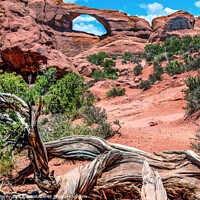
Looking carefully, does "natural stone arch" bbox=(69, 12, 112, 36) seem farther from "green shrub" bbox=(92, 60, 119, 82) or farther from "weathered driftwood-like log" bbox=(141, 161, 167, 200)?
"weathered driftwood-like log" bbox=(141, 161, 167, 200)

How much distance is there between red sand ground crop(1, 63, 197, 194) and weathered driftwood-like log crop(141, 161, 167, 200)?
5.49ft

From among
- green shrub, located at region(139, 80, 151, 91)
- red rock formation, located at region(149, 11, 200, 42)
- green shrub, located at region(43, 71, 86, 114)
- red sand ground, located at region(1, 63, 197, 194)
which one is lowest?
red sand ground, located at region(1, 63, 197, 194)

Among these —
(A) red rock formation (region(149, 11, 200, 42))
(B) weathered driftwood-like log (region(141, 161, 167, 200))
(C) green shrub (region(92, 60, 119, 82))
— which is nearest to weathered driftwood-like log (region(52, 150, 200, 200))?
(B) weathered driftwood-like log (region(141, 161, 167, 200))

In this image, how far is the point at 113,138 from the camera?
18.2 ft

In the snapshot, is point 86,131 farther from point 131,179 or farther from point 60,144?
point 131,179

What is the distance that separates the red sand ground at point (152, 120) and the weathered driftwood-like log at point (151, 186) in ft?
5.49

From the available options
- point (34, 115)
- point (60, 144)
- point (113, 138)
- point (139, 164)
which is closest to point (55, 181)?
point (60, 144)

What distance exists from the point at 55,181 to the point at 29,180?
1076 mm

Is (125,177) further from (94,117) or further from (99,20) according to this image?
(99,20)

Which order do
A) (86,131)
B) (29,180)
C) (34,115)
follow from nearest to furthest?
(34,115) → (29,180) → (86,131)

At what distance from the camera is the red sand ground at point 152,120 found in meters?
4.20

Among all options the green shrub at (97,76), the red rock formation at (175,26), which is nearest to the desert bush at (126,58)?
the green shrub at (97,76)

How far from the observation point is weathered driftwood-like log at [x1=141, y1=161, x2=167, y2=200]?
1945mm

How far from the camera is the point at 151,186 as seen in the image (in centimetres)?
206
